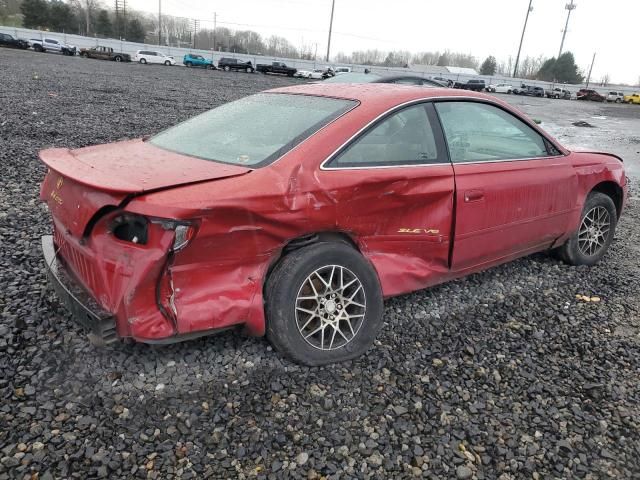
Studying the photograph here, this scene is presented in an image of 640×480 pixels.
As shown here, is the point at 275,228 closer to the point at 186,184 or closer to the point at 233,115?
the point at 186,184

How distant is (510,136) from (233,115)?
2168 millimetres

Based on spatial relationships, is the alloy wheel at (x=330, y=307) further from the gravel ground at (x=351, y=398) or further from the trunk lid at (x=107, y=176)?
the trunk lid at (x=107, y=176)

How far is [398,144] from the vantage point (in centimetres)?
315

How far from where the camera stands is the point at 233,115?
3.45 metres

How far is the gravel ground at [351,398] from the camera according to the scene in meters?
2.21

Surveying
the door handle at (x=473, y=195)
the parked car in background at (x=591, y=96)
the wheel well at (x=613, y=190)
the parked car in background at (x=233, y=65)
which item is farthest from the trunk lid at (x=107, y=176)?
the parked car in background at (x=591, y=96)

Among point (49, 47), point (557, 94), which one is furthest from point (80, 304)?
point (557, 94)

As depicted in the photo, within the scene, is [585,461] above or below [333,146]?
below

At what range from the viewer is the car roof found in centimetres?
320

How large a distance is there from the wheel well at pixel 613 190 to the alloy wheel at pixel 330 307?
116 inches

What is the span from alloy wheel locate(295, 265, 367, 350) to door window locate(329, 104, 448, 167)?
65 centimetres

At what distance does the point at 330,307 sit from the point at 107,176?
1379 millimetres

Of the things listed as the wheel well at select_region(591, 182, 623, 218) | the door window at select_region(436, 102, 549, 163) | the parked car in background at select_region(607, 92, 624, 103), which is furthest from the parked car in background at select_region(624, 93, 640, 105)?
the door window at select_region(436, 102, 549, 163)

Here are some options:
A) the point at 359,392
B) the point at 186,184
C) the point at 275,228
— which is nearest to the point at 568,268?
the point at 359,392
